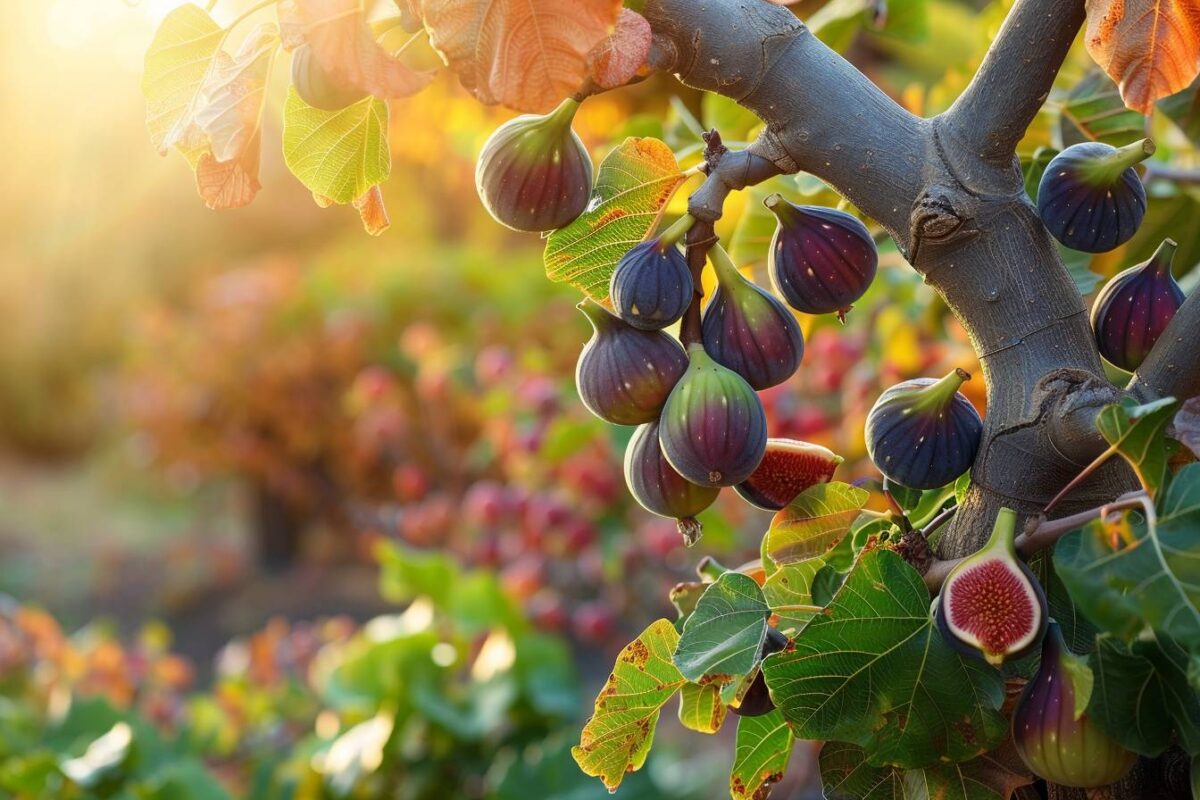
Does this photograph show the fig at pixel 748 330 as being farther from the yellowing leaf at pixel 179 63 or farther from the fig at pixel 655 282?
the yellowing leaf at pixel 179 63

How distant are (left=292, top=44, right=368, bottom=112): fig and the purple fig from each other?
0.15 metres

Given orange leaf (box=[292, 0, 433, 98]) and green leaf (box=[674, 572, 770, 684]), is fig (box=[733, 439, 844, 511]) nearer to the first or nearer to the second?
green leaf (box=[674, 572, 770, 684])

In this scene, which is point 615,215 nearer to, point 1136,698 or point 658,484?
point 658,484

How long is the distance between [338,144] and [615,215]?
151mm

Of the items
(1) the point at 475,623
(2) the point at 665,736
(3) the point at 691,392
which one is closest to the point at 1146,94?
(3) the point at 691,392

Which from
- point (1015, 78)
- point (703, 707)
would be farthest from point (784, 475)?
point (1015, 78)

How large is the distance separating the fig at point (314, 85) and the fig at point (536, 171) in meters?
0.08

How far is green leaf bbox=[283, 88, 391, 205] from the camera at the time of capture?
567 millimetres

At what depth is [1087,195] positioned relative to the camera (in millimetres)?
560

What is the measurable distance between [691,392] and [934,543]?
195 millimetres

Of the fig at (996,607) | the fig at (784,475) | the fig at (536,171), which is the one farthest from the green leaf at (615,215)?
the fig at (996,607)

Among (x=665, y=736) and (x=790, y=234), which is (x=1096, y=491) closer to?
(x=790, y=234)

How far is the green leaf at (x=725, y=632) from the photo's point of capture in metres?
0.55

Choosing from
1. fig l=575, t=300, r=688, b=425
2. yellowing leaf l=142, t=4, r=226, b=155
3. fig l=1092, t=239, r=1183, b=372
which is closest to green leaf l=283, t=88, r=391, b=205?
yellowing leaf l=142, t=4, r=226, b=155
